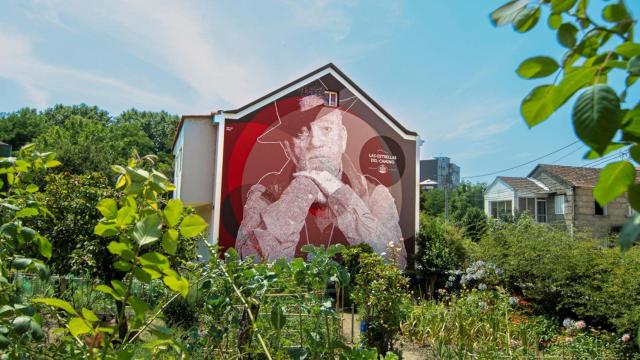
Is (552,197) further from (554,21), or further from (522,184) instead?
(554,21)

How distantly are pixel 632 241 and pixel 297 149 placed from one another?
1431cm

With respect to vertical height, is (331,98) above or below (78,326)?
above

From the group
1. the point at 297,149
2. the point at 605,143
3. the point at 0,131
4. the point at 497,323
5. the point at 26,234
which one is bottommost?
the point at 497,323

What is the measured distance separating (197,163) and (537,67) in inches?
567

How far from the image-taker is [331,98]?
15.5 m

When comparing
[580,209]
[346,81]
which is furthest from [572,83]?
[580,209]

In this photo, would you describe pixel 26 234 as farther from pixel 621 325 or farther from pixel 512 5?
pixel 621 325

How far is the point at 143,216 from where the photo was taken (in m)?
1.25

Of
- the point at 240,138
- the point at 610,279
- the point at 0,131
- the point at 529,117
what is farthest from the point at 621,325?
the point at 0,131

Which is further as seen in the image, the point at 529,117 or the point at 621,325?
the point at 621,325

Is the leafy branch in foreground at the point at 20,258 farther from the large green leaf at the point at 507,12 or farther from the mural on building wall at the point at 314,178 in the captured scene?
the mural on building wall at the point at 314,178

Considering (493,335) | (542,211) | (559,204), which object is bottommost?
(493,335)

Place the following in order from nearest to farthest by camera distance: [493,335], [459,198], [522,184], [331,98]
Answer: [493,335]
[331,98]
[522,184]
[459,198]

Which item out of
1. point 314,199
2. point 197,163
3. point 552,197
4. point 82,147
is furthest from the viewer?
point 552,197
